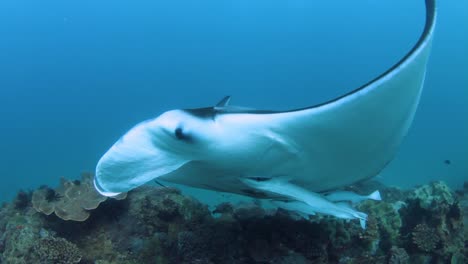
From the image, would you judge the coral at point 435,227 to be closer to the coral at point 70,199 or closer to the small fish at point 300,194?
the small fish at point 300,194

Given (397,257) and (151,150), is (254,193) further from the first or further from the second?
(397,257)

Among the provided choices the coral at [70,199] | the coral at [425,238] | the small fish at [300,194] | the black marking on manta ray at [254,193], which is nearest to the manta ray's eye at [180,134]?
the small fish at [300,194]

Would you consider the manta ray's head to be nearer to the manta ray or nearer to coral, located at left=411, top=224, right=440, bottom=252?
the manta ray

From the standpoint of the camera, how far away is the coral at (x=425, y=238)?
484 cm

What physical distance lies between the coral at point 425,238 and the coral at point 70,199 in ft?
13.5

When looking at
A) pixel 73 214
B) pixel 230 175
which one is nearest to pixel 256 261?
pixel 230 175

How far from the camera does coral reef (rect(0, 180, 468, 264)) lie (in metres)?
3.88

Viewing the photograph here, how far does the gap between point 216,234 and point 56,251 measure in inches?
76.0

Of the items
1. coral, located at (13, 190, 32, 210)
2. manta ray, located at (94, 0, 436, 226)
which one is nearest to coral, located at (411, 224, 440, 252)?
manta ray, located at (94, 0, 436, 226)

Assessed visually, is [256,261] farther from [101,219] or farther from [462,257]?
[462,257]

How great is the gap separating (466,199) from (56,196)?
1096 cm

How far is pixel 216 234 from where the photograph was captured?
159 inches

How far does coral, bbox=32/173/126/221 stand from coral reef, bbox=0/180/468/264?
1.1 inches

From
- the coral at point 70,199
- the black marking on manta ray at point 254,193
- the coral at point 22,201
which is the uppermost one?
the black marking on manta ray at point 254,193
